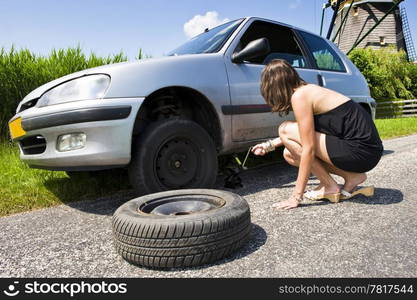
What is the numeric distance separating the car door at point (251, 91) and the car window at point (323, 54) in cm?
Answer: 42

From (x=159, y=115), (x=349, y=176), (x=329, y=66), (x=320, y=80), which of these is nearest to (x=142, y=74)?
(x=159, y=115)

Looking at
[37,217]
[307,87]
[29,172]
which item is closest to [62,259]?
[37,217]

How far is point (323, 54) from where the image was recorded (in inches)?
163

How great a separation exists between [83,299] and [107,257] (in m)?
0.37

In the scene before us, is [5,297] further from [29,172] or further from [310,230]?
[29,172]

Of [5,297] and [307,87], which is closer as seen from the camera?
[5,297]

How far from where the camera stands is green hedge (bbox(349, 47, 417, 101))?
20047 mm

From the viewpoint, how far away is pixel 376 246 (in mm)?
1716

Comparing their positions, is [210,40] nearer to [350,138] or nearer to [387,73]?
[350,138]

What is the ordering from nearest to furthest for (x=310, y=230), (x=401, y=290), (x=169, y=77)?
(x=401, y=290) < (x=310, y=230) < (x=169, y=77)

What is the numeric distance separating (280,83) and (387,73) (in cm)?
2228

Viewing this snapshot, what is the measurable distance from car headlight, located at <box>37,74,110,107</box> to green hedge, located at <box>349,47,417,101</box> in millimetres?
20803

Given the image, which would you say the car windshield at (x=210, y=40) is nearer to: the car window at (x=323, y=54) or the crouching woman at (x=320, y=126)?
the crouching woman at (x=320, y=126)

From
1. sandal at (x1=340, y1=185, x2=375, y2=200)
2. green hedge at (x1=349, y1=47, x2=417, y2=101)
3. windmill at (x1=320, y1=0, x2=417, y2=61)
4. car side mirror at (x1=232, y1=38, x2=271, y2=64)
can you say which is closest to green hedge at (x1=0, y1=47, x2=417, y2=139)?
car side mirror at (x1=232, y1=38, x2=271, y2=64)
